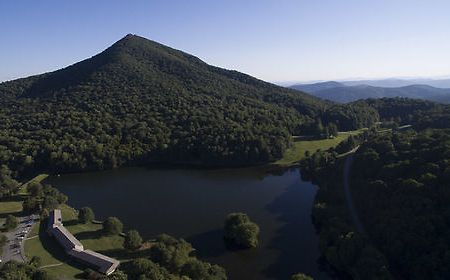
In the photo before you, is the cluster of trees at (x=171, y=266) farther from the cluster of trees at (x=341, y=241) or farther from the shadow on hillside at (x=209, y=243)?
the cluster of trees at (x=341, y=241)

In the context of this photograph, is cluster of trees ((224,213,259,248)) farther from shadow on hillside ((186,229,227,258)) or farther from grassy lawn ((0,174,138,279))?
grassy lawn ((0,174,138,279))

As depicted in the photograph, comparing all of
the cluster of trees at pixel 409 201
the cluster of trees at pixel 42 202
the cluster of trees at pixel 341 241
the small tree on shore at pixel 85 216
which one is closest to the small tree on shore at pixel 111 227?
the small tree on shore at pixel 85 216

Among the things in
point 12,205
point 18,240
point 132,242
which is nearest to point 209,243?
point 132,242

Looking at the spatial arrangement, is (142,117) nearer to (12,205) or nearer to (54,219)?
(12,205)

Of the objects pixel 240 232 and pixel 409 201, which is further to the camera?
pixel 240 232

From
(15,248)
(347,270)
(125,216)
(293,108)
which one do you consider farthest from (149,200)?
(293,108)

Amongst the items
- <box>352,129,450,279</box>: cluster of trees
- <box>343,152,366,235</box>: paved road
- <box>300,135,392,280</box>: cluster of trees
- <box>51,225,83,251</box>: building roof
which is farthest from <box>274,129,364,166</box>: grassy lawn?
<box>51,225,83,251</box>: building roof

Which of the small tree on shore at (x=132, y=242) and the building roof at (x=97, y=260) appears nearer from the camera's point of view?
the building roof at (x=97, y=260)
